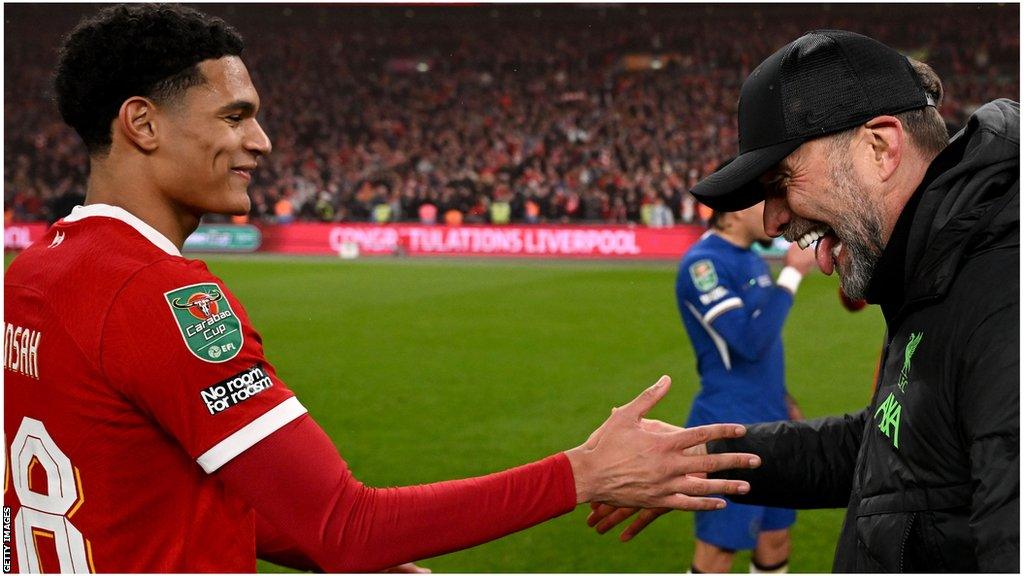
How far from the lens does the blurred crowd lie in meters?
29.7

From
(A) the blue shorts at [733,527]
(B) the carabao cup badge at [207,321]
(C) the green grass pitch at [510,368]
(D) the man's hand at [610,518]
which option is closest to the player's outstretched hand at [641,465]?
(D) the man's hand at [610,518]

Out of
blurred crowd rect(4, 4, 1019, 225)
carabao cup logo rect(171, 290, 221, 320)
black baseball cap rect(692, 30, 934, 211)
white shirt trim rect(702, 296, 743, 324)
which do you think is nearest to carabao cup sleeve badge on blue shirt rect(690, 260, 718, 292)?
white shirt trim rect(702, 296, 743, 324)

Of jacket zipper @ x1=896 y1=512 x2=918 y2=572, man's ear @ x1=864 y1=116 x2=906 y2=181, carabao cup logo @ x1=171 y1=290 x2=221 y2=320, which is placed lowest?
jacket zipper @ x1=896 y1=512 x2=918 y2=572

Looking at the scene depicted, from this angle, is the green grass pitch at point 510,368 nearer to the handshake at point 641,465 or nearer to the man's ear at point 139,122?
the handshake at point 641,465

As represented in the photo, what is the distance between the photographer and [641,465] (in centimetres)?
220

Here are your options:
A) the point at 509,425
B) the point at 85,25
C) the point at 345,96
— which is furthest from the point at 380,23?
the point at 85,25

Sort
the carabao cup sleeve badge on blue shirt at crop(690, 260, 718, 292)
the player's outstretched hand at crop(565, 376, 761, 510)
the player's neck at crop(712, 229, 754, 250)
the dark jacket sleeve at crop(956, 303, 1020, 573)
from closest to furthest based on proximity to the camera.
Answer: the dark jacket sleeve at crop(956, 303, 1020, 573) → the player's outstretched hand at crop(565, 376, 761, 510) → the carabao cup sleeve badge on blue shirt at crop(690, 260, 718, 292) → the player's neck at crop(712, 229, 754, 250)

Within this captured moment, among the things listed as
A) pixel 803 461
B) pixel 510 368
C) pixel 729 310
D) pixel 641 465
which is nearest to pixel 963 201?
pixel 641 465

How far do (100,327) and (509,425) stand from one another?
677cm

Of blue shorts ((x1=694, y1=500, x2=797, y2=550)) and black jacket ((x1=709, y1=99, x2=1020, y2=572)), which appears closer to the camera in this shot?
black jacket ((x1=709, y1=99, x2=1020, y2=572))

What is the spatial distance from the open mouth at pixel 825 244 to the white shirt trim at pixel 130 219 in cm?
137

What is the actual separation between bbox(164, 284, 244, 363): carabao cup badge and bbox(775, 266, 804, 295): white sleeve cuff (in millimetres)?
3664

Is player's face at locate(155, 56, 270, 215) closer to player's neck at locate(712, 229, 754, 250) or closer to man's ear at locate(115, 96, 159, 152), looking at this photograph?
man's ear at locate(115, 96, 159, 152)

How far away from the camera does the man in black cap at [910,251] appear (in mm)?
1694
